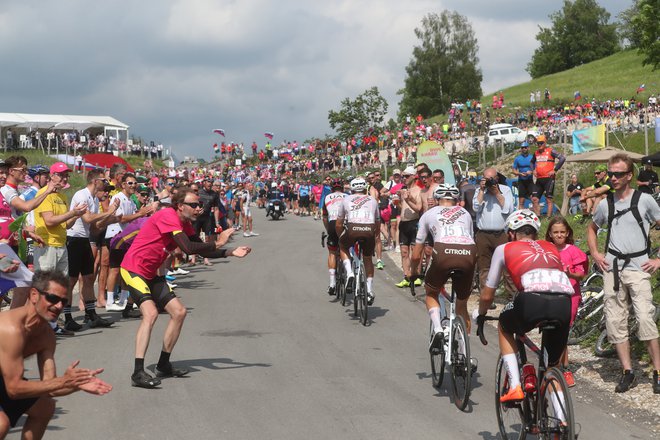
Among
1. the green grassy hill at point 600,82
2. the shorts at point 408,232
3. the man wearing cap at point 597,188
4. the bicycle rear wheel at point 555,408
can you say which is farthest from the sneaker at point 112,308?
the green grassy hill at point 600,82

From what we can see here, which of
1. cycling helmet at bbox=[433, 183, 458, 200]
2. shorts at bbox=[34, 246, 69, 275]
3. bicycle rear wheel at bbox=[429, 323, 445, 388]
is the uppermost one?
cycling helmet at bbox=[433, 183, 458, 200]

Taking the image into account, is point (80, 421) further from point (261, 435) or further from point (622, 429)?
point (622, 429)

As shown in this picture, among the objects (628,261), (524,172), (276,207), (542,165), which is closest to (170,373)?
(628,261)

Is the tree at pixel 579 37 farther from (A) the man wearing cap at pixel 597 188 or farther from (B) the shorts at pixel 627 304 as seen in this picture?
(B) the shorts at pixel 627 304

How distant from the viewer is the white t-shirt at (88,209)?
11.8m

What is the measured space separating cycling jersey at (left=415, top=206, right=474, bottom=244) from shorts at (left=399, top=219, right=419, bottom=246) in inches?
268

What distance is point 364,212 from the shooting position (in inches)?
491

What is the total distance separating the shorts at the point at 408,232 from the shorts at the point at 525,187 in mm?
4615

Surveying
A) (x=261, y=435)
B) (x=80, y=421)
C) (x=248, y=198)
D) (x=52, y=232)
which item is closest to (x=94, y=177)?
(x=52, y=232)

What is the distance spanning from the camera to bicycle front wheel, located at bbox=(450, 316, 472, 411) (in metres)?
7.48

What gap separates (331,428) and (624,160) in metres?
4.05

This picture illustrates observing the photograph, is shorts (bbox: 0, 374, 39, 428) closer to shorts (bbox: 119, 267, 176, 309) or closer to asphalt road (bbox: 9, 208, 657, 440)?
asphalt road (bbox: 9, 208, 657, 440)

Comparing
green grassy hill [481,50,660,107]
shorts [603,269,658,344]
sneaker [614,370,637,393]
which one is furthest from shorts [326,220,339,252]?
green grassy hill [481,50,660,107]

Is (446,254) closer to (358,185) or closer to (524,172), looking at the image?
(358,185)
